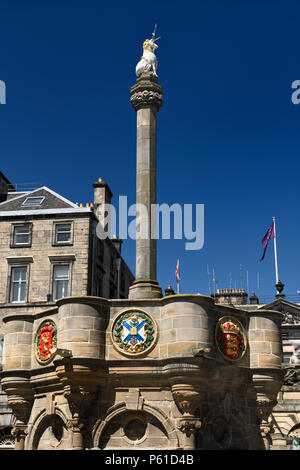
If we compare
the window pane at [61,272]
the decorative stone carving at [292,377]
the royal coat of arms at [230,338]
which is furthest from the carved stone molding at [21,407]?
the window pane at [61,272]

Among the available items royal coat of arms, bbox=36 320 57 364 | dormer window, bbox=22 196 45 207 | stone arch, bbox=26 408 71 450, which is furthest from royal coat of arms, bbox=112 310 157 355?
dormer window, bbox=22 196 45 207

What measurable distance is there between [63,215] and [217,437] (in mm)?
33678

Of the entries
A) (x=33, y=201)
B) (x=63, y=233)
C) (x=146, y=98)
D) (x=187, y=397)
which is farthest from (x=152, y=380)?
(x=33, y=201)

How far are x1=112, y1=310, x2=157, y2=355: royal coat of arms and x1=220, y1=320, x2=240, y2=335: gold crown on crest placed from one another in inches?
90.2

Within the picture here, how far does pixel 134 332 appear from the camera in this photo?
781 inches

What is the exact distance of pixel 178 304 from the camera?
64.5 feet

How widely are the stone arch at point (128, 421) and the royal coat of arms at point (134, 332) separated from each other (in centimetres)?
167

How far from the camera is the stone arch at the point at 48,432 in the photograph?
20.2 m

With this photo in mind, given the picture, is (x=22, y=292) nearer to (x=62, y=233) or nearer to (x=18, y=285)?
(x=18, y=285)

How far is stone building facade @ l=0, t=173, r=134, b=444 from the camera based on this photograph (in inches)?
1939
